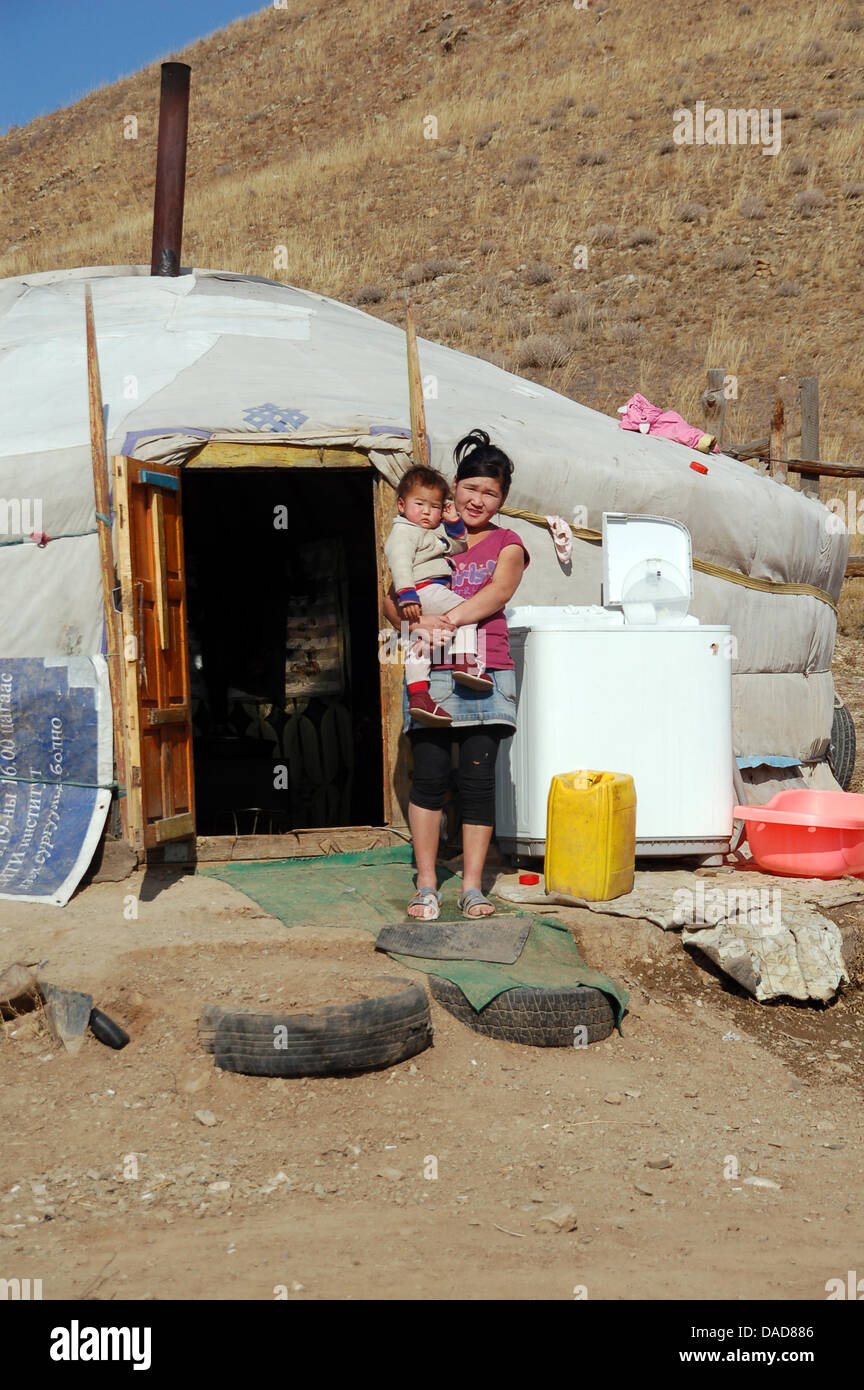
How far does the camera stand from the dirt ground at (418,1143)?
7.06ft

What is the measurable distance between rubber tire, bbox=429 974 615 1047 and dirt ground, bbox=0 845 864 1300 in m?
0.03

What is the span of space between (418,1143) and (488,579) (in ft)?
Answer: 5.78

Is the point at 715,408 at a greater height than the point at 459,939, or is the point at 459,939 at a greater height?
the point at 715,408

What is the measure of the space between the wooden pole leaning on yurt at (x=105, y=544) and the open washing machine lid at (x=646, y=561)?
1.81 m

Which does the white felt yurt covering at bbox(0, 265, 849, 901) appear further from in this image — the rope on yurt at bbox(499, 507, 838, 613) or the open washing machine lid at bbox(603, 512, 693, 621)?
the open washing machine lid at bbox(603, 512, 693, 621)

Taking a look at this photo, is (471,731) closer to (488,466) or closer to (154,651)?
(488,466)

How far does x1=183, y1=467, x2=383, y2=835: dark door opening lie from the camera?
7043 mm

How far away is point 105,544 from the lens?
436cm

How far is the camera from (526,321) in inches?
637

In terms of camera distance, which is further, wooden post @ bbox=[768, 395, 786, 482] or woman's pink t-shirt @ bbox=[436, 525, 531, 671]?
wooden post @ bbox=[768, 395, 786, 482]

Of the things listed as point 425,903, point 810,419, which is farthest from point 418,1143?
point 810,419

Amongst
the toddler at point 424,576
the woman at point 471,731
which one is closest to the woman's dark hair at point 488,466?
the woman at point 471,731
